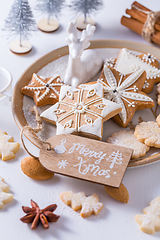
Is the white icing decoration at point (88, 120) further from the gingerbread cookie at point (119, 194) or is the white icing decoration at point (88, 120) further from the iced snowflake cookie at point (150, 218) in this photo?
the iced snowflake cookie at point (150, 218)

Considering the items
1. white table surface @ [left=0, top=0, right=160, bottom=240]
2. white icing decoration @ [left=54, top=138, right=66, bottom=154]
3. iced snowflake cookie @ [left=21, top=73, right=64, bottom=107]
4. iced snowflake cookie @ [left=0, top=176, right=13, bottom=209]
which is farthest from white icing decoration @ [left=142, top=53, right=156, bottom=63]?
iced snowflake cookie @ [left=0, top=176, right=13, bottom=209]

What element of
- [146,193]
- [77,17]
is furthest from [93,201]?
[77,17]

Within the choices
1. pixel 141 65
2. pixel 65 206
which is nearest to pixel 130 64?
pixel 141 65

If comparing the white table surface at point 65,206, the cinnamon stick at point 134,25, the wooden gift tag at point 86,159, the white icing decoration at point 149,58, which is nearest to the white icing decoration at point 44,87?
the white table surface at point 65,206

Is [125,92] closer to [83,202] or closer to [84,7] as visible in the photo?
[83,202]

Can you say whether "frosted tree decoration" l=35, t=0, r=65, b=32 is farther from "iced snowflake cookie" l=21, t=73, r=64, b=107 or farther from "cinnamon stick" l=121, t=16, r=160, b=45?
"iced snowflake cookie" l=21, t=73, r=64, b=107

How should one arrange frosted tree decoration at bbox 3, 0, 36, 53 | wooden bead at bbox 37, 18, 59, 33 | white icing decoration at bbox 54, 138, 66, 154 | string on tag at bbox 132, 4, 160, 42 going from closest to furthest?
white icing decoration at bbox 54, 138, 66, 154, frosted tree decoration at bbox 3, 0, 36, 53, string on tag at bbox 132, 4, 160, 42, wooden bead at bbox 37, 18, 59, 33

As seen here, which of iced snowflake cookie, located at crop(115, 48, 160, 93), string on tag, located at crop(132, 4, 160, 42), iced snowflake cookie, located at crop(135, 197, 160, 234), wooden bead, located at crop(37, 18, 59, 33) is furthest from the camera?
wooden bead, located at crop(37, 18, 59, 33)

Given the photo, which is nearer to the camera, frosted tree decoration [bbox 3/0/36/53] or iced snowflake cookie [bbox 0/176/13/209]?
iced snowflake cookie [bbox 0/176/13/209]

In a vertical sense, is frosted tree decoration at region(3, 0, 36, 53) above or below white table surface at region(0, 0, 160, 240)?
above
